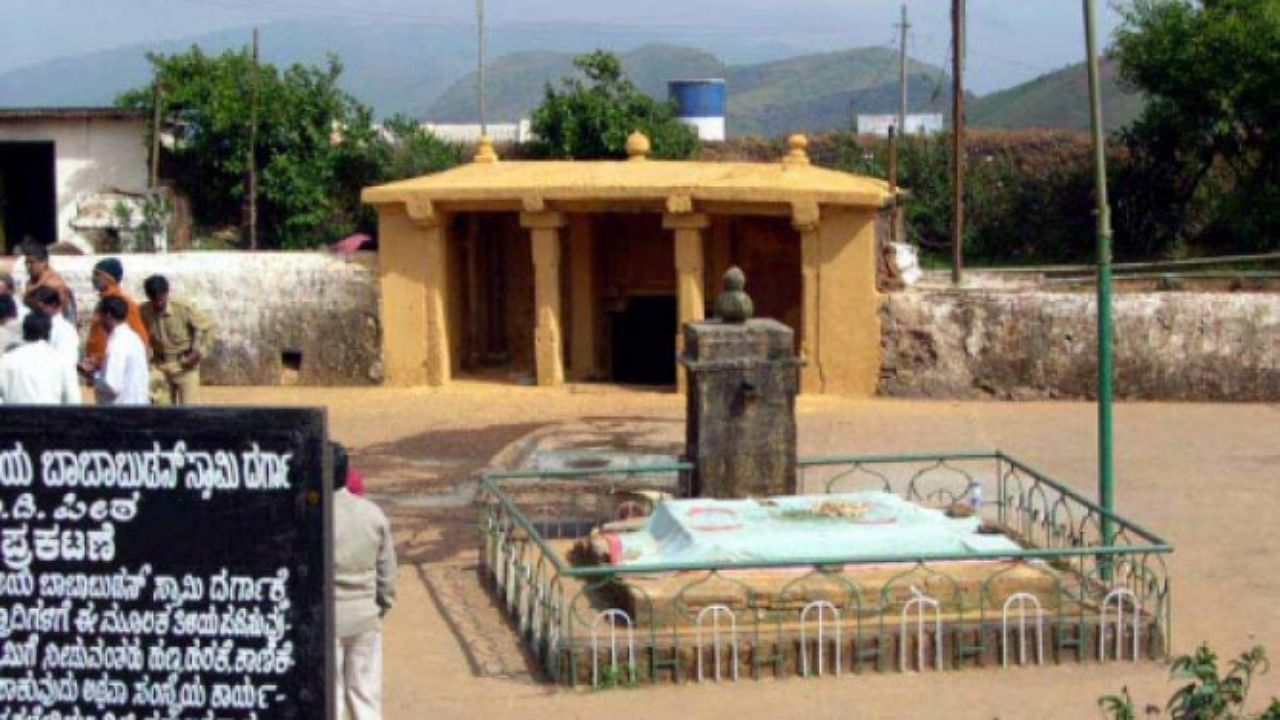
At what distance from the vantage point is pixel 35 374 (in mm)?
11055

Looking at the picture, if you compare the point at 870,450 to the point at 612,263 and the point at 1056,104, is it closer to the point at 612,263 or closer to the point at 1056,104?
the point at 612,263

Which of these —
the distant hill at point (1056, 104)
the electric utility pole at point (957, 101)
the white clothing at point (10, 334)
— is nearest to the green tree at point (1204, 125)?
the electric utility pole at point (957, 101)

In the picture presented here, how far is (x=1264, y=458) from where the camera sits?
1692cm

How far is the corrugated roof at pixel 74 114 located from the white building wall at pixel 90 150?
5cm

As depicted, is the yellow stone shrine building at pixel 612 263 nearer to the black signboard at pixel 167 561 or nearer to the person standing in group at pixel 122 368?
→ the person standing in group at pixel 122 368

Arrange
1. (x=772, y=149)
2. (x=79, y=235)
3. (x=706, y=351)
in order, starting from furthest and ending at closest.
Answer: (x=772, y=149), (x=79, y=235), (x=706, y=351)

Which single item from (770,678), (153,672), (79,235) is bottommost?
(770,678)

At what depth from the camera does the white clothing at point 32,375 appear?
11023 mm

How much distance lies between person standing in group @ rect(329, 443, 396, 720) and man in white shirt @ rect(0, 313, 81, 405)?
3709 mm

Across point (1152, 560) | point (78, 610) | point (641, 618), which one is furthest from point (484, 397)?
point (78, 610)

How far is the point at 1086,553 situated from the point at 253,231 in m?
21.0

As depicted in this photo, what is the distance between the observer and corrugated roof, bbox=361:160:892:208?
20.2 m

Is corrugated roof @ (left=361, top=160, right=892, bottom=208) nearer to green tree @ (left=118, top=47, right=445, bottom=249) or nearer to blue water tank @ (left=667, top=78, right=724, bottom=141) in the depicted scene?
green tree @ (left=118, top=47, right=445, bottom=249)

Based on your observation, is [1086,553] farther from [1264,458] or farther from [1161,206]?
[1161,206]
